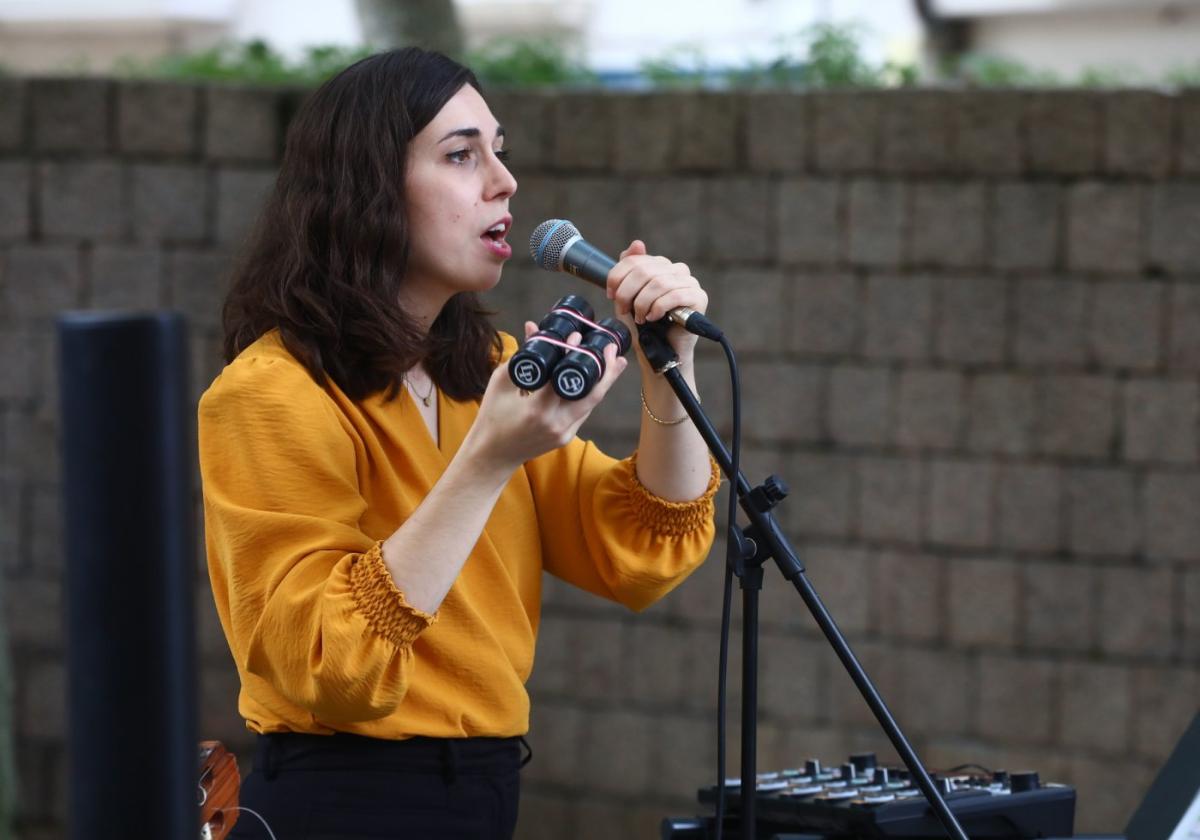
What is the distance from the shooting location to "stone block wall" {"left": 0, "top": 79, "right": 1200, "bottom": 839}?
3945mm

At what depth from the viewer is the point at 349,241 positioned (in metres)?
2.02

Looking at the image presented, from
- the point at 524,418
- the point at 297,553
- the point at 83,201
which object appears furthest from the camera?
the point at 83,201

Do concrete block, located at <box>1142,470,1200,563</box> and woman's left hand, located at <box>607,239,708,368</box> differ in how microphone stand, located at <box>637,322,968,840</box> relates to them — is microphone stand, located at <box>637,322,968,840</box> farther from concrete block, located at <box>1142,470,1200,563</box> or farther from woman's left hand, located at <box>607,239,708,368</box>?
concrete block, located at <box>1142,470,1200,563</box>

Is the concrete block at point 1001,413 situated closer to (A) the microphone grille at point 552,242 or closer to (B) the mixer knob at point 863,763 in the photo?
(B) the mixer knob at point 863,763

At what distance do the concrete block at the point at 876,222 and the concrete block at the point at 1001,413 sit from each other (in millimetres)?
397

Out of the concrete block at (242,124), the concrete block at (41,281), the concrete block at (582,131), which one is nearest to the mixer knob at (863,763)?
the concrete block at (582,131)

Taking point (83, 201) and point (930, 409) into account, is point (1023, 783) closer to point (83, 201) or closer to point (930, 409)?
point (930, 409)

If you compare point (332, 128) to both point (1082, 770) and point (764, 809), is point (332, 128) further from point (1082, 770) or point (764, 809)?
point (1082, 770)

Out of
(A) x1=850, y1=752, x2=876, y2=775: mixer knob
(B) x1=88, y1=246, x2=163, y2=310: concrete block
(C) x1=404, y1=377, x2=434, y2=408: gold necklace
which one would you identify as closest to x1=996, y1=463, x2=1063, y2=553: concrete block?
(A) x1=850, y1=752, x2=876, y2=775: mixer knob

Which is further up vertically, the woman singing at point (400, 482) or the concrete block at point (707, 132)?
the concrete block at point (707, 132)

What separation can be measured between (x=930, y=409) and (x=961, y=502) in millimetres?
252

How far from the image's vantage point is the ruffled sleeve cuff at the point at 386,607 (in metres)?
1.69

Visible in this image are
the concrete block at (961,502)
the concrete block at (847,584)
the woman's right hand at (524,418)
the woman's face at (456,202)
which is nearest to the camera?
the woman's right hand at (524,418)

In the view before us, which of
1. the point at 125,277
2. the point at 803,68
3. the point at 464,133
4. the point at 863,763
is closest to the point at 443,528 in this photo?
the point at 464,133
